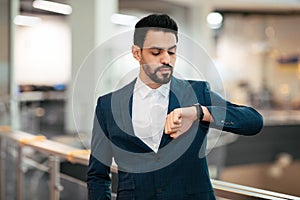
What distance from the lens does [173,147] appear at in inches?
51.5

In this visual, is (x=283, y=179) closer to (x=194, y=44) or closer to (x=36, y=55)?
(x=36, y=55)

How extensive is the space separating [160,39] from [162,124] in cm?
22

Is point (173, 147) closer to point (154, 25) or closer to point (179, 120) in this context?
point (179, 120)

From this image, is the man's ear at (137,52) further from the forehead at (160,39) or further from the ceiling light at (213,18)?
the ceiling light at (213,18)

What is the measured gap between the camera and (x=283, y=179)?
41.2 feet

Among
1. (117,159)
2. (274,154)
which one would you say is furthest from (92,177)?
(274,154)

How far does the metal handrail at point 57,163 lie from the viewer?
166 cm

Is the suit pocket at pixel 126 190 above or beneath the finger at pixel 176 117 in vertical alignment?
beneath

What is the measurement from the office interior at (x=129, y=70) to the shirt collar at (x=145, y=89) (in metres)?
0.07

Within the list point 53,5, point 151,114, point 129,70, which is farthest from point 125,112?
point 53,5

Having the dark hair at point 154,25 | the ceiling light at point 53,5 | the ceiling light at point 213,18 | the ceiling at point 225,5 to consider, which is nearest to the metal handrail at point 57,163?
the dark hair at point 154,25

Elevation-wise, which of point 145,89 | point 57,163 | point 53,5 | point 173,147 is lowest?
point 57,163

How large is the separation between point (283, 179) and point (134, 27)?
11823 millimetres

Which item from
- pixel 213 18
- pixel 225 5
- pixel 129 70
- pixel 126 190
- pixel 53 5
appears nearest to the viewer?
pixel 126 190
